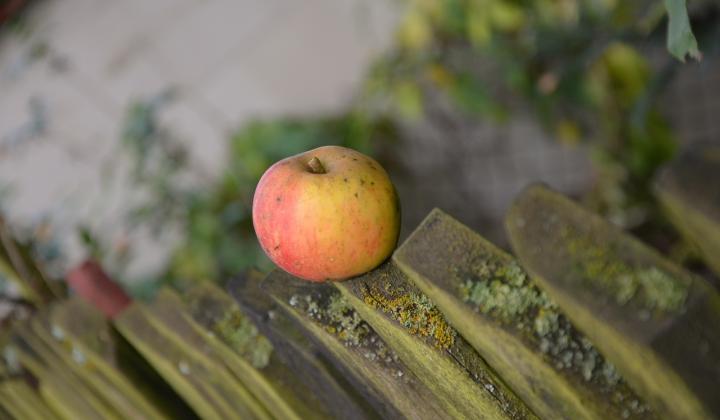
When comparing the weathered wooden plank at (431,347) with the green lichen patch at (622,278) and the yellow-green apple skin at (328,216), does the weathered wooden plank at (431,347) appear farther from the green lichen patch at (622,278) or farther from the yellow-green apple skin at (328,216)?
the green lichen patch at (622,278)


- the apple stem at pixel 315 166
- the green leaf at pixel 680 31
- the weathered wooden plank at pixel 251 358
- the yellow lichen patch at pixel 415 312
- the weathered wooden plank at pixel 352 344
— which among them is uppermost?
the green leaf at pixel 680 31

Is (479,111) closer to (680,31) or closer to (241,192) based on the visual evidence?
(241,192)

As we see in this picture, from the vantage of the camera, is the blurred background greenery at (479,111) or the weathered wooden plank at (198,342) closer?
the weathered wooden plank at (198,342)

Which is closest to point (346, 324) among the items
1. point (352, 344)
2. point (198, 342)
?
point (352, 344)

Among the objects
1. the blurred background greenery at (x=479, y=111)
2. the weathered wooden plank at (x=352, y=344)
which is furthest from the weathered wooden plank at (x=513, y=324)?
the blurred background greenery at (x=479, y=111)

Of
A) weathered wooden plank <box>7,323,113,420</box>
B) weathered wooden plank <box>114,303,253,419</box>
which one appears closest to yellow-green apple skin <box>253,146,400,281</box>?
weathered wooden plank <box>114,303,253,419</box>

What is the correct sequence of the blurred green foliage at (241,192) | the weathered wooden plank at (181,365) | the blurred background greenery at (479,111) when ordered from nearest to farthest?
1. the weathered wooden plank at (181,365)
2. the blurred background greenery at (479,111)
3. the blurred green foliage at (241,192)

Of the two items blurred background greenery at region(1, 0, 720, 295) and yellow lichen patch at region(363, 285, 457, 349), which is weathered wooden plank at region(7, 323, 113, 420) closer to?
blurred background greenery at region(1, 0, 720, 295)
